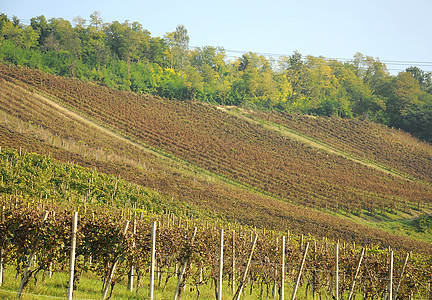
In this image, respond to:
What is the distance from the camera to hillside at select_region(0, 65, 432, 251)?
35.0 metres

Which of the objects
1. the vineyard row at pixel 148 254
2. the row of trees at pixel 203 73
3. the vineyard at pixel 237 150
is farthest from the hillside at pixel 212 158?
the vineyard row at pixel 148 254

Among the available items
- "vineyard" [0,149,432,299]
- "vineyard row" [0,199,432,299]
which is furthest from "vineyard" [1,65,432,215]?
"vineyard row" [0,199,432,299]

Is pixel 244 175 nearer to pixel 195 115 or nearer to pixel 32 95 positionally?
pixel 195 115

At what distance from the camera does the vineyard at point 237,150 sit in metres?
46.8

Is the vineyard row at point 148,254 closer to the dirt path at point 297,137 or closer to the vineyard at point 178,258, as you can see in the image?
the vineyard at point 178,258

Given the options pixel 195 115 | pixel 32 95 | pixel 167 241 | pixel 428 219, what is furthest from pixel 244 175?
pixel 167 241

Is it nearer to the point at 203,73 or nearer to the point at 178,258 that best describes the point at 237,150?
the point at 203,73

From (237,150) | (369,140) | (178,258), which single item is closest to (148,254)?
(178,258)

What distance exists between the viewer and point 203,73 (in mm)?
92812

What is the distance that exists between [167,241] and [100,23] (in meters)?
90.8

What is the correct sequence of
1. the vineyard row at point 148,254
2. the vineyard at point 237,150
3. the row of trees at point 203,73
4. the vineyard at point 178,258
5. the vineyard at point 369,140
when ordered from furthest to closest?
the row of trees at point 203,73, the vineyard at point 369,140, the vineyard at point 237,150, the vineyard at point 178,258, the vineyard row at point 148,254

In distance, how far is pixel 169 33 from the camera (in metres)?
101

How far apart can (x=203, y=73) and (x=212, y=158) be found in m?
43.1

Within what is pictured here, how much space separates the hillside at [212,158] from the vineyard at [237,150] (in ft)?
0.51
